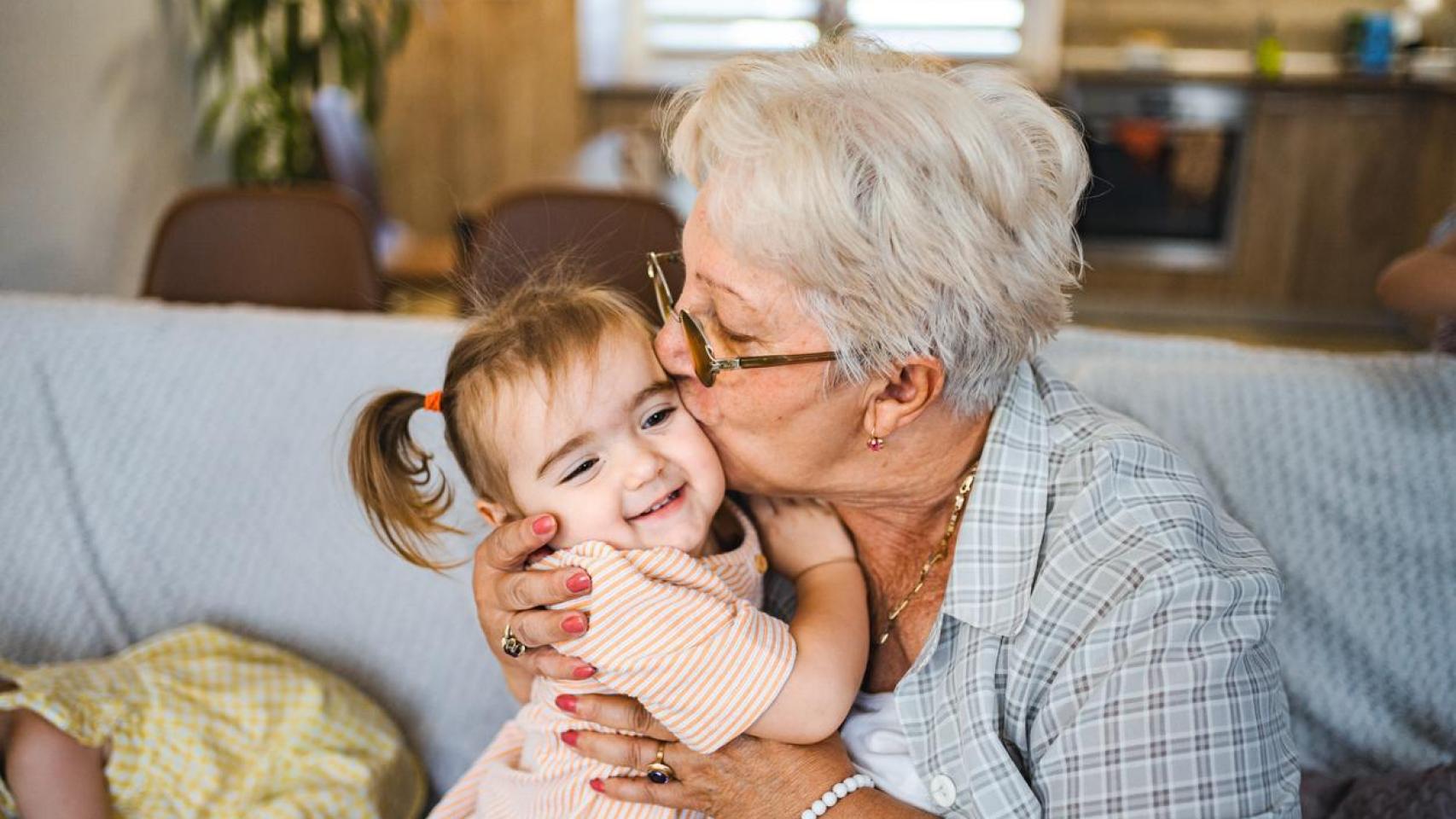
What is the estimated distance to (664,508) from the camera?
1180 millimetres

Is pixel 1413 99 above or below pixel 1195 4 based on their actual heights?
below

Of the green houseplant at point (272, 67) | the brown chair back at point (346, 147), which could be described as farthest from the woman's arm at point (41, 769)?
the brown chair back at point (346, 147)

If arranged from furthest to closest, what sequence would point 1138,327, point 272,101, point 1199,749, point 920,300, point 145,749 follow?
point 1138,327, point 272,101, point 145,749, point 920,300, point 1199,749

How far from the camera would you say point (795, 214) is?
1.06 m

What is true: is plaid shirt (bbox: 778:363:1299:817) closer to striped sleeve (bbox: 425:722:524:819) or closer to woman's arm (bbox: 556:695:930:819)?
woman's arm (bbox: 556:695:930:819)

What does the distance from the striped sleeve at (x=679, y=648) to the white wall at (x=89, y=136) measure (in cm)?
191

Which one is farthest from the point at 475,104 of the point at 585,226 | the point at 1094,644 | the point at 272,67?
the point at 1094,644

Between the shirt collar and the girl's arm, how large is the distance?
0.11 m

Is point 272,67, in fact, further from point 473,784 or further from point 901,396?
point 901,396

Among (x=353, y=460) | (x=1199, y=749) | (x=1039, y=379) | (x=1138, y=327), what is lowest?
(x=1138, y=327)

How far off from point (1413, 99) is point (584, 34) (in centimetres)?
397

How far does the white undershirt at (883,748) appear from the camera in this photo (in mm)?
1205

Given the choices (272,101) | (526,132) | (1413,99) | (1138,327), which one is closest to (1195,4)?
(1413,99)

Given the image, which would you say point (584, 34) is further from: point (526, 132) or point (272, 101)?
point (272, 101)
